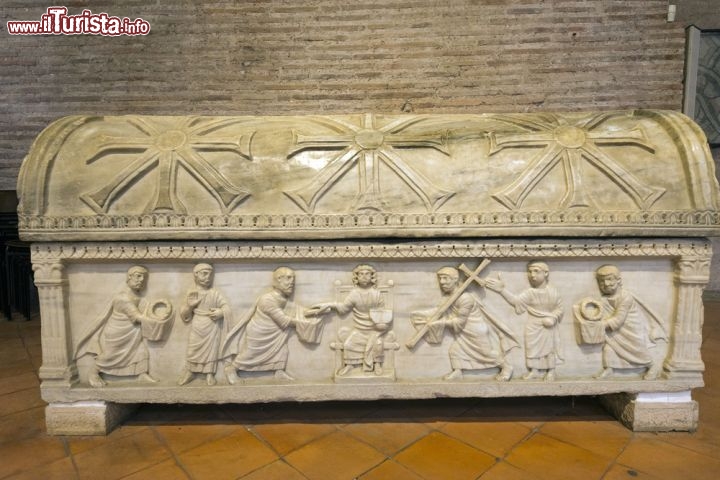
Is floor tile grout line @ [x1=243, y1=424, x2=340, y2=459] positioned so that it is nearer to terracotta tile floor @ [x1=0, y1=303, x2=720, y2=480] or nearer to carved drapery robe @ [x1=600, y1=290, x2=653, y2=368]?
terracotta tile floor @ [x1=0, y1=303, x2=720, y2=480]

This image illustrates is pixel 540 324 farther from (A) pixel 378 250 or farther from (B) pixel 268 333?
(B) pixel 268 333

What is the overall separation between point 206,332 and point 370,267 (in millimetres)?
826

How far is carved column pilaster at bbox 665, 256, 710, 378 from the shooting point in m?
1.86

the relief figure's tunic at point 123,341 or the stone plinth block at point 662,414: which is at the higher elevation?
the relief figure's tunic at point 123,341

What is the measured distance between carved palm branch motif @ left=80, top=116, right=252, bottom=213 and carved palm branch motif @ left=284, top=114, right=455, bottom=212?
0.30m

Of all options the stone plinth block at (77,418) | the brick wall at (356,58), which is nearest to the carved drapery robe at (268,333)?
the stone plinth block at (77,418)

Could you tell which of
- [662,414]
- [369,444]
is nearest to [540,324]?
[662,414]

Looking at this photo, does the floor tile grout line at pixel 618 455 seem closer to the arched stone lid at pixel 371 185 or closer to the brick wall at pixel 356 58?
the arched stone lid at pixel 371 185

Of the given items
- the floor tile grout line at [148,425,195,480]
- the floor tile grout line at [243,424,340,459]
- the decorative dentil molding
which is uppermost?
the decorative dentil molding

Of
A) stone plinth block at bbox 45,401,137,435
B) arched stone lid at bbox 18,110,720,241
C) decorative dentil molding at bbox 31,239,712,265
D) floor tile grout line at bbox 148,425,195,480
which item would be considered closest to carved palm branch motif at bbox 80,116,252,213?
arched stone lid at bbox 18,110,720,241

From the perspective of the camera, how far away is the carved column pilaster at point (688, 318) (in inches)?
73.2

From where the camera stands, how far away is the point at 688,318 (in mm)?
1890

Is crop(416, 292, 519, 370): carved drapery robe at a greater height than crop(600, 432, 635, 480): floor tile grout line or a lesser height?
greater

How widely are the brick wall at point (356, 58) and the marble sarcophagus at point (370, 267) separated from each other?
197 centimetres
